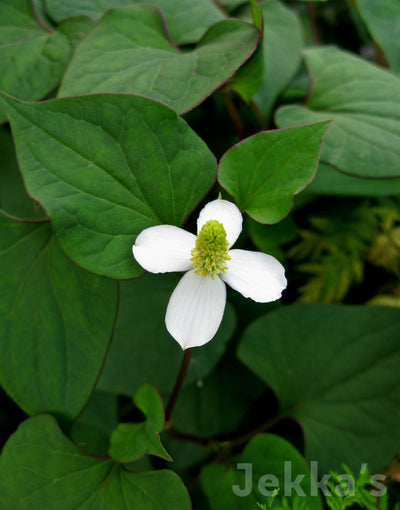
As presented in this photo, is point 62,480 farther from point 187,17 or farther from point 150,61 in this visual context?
point 187,17

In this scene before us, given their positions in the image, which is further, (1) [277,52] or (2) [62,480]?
(1) [277,52]

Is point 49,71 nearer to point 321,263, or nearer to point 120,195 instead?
point 120,195

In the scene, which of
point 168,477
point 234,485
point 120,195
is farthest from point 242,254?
point 234,485

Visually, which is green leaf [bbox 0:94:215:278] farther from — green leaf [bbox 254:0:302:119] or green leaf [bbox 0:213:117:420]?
green leaf [bbox 254:0:302:119]

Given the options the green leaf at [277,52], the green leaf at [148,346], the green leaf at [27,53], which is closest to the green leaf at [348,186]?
the green leaf at [277,52]

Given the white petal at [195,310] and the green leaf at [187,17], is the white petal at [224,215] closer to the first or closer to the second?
the white petal at [195,310]

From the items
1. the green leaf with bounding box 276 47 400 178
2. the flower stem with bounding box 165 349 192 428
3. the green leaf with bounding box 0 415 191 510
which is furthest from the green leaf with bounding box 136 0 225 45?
the green leaf with bounding box 0 415 191 510

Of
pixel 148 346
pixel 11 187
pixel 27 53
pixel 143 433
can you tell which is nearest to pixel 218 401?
pixel 148 346
